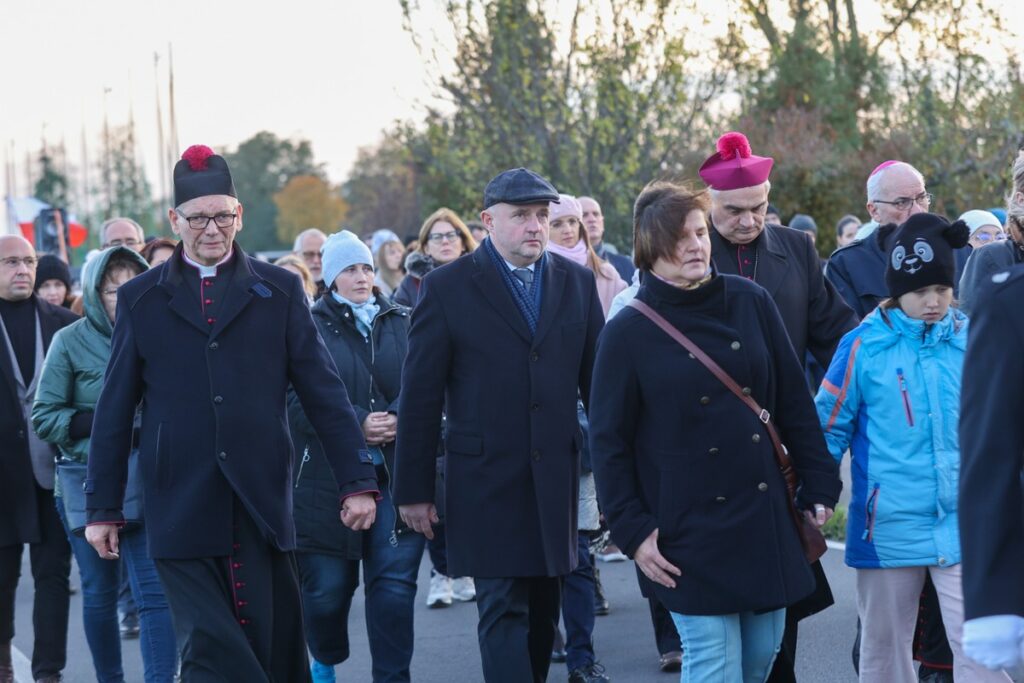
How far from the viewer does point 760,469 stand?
4.90 meters

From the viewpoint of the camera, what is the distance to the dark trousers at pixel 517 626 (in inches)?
232

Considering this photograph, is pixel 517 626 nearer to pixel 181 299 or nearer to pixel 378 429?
pixel 378 429

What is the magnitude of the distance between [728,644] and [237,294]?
2069mm

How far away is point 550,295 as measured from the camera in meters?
6.11

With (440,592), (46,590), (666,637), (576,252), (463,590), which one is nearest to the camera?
(666,637)

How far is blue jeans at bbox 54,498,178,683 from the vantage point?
22.6 feet

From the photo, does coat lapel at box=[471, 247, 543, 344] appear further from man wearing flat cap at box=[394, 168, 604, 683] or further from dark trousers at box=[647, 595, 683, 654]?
dark trousers at box=[647, 595, 683, 654]

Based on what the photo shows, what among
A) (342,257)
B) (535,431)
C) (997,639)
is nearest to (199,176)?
(535,431)

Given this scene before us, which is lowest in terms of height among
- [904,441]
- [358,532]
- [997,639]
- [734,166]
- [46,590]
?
[46,590]

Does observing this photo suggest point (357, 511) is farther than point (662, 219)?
Yes

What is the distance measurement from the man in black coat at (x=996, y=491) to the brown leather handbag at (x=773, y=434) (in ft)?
6.03

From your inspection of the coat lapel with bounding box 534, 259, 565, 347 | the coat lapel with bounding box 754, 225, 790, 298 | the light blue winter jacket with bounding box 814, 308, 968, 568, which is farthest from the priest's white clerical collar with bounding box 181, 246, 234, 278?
the light blue winter jacket with bounding box 814, 308, 968, 568

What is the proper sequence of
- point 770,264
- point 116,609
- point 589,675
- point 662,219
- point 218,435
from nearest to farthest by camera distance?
point 662,219
point 218,435
point 770,264
point 589,675
point 116,609

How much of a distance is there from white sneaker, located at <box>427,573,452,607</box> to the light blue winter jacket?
453 cm
